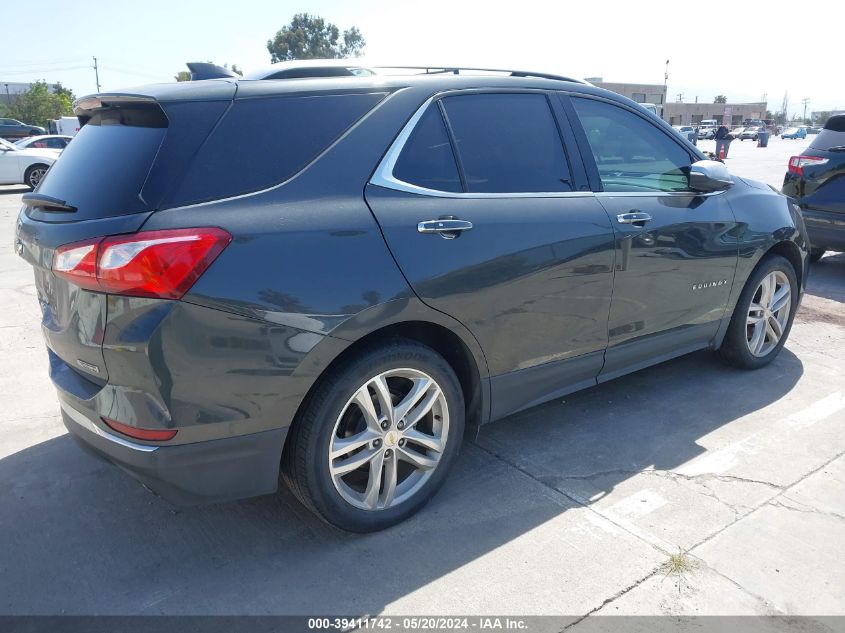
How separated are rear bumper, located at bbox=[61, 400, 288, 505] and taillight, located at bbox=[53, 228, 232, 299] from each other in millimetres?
540

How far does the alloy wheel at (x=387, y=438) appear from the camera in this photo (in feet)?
8.93

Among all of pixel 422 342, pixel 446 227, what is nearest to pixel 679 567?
pixel 422 342

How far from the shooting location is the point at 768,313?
4.67 m

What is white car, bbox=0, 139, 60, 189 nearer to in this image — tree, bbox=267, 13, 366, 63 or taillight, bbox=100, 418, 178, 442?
taillight, bbox=100, 418, 178, 442

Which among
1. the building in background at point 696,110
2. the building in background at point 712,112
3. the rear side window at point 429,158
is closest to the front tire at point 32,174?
the rear side window at point 429,158

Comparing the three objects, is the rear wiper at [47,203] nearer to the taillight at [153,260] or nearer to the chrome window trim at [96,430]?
the taillight at [153,260]

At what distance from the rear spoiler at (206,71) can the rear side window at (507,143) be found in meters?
1.00

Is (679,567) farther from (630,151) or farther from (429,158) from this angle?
(630,151)

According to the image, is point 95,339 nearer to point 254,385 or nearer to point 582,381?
point 254,385

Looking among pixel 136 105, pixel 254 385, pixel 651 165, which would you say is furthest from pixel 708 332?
pixel 136 105

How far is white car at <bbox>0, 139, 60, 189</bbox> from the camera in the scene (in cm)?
1677

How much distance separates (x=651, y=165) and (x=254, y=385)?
265 centimetres

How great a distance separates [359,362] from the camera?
103 inches

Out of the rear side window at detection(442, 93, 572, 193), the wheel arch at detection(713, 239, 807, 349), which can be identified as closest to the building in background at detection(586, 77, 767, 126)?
Answer: the wheel arch at detection(713, 239, 807, 349)
